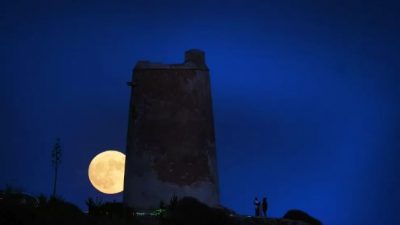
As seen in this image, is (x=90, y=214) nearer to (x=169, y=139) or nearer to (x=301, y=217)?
(x=169, y=139)

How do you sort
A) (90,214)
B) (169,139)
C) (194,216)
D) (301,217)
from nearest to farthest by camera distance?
(194,216) < (90,214) < (301,217) < (169,139)

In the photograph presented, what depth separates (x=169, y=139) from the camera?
26.2 m

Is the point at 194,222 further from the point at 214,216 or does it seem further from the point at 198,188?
the point at 198,188

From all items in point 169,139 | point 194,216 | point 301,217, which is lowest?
point 194,216

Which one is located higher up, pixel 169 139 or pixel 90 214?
pixel 169 139

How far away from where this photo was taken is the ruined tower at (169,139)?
2614 centimetres

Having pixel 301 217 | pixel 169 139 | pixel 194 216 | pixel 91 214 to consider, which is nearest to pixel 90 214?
pixel 91 214

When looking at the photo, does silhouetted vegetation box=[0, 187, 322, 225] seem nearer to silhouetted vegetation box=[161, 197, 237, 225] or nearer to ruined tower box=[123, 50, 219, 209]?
silhouetted vegetation box=[161, 197, 237, 225]

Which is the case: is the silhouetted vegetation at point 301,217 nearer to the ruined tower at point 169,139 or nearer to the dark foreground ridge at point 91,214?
the dark foreground ridge at point 91,214

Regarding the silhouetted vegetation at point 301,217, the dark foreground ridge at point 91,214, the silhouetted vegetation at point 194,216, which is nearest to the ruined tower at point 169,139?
the silhouetted vegetation at point 301,217

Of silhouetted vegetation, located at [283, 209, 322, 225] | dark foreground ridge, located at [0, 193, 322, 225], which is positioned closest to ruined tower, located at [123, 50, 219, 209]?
silhouetted vegetation, located at [283, 209, 322, 225]

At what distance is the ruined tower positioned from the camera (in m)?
26.1

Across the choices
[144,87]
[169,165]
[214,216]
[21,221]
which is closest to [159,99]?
[144,87]

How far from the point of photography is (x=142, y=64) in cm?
2728
